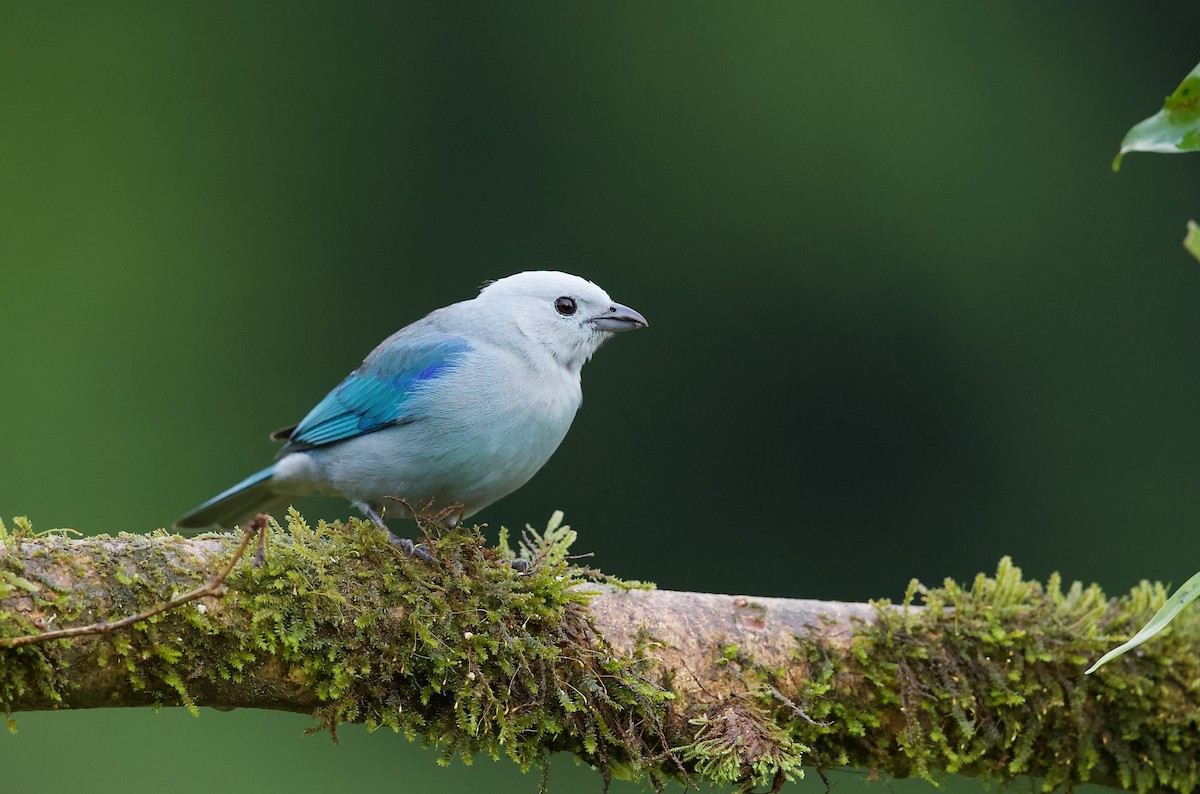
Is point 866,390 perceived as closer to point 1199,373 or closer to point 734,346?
point 734,346

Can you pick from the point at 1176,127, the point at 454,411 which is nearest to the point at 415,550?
the point at 454,411

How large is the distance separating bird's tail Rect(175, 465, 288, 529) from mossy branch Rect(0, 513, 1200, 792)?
1.20 meters

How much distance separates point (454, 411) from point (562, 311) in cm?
72

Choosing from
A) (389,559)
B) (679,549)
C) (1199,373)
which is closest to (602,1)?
(679,549)

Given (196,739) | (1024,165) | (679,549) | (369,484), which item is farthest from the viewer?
(1024,165)

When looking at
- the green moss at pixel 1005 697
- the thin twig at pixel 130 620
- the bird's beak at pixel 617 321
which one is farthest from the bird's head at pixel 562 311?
the thin twig at pixel 130 620

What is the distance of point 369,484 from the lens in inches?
168

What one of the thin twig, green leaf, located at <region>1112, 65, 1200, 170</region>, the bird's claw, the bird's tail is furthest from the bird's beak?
green leaf, located at <region>1112, 65, 1200, 170</region>

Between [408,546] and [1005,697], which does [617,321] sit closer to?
[408,546]

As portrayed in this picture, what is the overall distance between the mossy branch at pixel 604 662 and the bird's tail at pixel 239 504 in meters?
1.20

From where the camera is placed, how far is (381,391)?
14.6 feet

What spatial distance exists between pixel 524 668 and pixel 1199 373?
8.07 m

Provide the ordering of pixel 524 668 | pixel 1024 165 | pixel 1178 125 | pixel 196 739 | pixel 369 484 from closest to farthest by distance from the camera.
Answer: pixel 1178 125, pixel 524 668, pixel 369 484, pixel 196 739, pixel 1024 165

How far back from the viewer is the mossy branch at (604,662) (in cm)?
311
